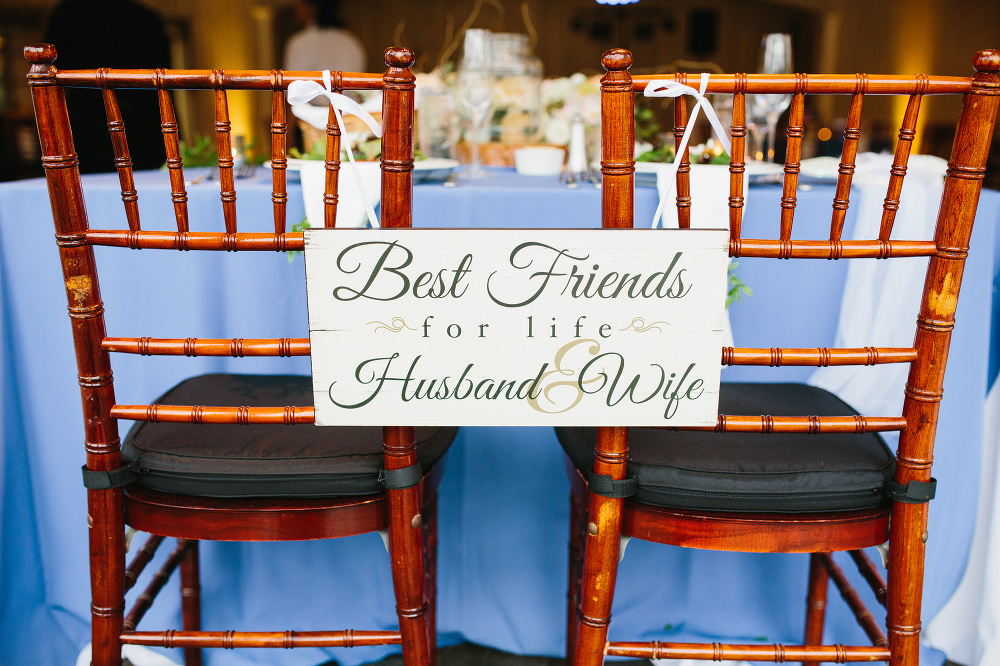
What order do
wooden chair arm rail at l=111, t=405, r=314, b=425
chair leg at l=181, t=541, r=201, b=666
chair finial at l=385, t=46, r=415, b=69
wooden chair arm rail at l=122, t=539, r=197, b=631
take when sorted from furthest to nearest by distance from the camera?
chair leg at l=181, t=541, r=201, b=666 < wooden chair arm rail at l=122, t=539, r=197, b=631 < wooden chair arm rail at l=111, t=405, r=314, b=425 < chair finial at l=385, t=46, r=415, b=69

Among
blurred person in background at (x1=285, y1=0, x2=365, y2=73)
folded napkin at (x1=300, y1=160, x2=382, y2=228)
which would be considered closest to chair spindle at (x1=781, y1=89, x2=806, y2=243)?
folded napkin at (x1=300, y1=160, x2=382, y2=228)

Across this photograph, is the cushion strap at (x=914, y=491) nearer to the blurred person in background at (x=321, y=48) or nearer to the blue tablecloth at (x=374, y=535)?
the blue tablecloth at (x=374, y=535)

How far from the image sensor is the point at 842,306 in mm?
1125

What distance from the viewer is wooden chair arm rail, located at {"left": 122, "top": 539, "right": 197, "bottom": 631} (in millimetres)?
962

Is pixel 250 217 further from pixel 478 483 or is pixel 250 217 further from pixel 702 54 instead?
pixel 702 54

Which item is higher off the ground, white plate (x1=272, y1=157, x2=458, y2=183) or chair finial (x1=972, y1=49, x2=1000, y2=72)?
chair finial (x1=972, y1=49, x2=1000, y2=72)

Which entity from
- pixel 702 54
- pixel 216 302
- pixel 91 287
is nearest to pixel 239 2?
pixel 702 54

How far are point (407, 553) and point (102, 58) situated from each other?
248 cm

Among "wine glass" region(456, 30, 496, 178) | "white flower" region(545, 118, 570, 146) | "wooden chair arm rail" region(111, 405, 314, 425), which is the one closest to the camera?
"wooden chair arm rail" region(111, 405, 314, 425)

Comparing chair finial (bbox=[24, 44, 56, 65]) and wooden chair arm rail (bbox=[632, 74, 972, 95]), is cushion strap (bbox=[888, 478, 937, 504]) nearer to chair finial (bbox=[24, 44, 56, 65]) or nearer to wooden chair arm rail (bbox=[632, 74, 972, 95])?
wooden chair arm rail (bbox=[632, 74, 972, 95])

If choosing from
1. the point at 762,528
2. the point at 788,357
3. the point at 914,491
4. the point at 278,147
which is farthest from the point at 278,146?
the point at 914,491

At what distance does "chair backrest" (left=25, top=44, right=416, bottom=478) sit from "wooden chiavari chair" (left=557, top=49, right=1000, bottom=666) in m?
0.20

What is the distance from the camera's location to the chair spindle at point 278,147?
0.65 metres

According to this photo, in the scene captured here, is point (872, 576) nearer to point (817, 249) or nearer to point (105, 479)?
point (817, 249)
